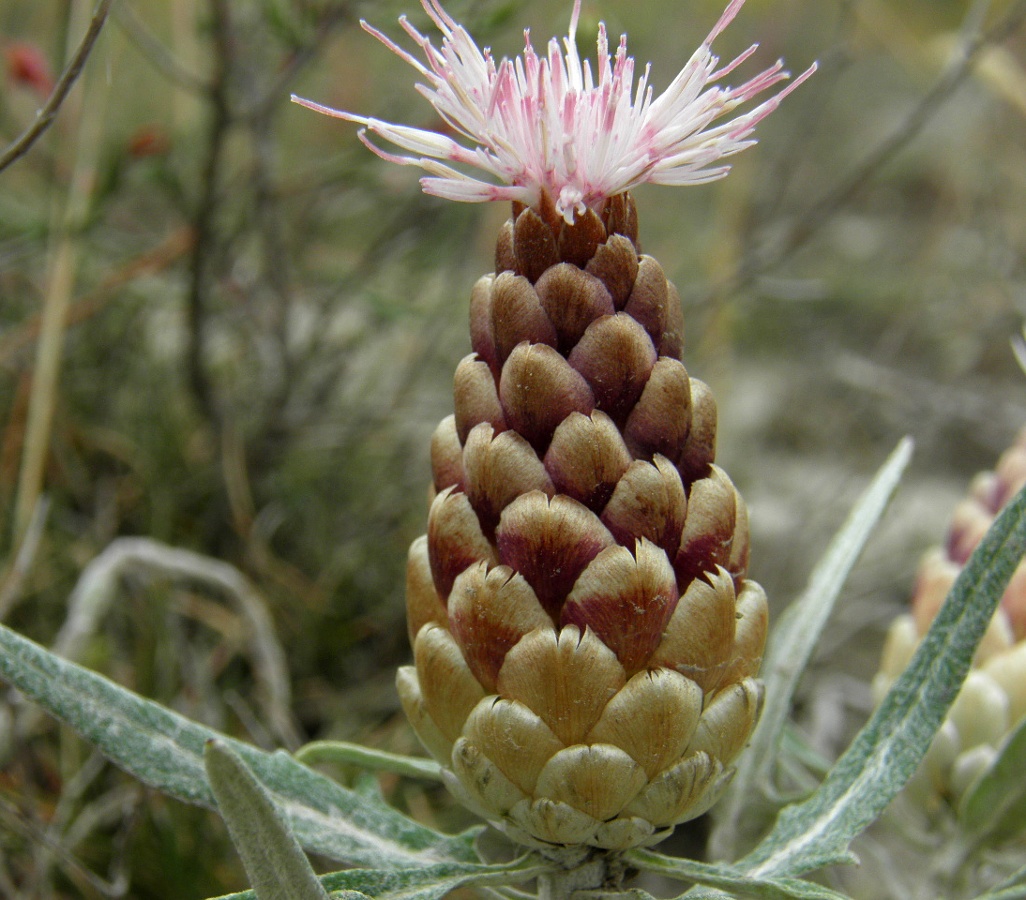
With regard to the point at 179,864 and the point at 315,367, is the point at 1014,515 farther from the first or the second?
the point at 315,367

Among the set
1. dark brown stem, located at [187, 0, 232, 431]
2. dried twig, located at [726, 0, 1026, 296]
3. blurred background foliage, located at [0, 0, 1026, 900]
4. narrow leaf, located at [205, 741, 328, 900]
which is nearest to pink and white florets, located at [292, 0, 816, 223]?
narrow leaf, located at [205, 741, 328, 900]

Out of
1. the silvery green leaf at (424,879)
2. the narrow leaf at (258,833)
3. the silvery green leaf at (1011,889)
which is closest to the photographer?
the narrow leaf at (258,833)

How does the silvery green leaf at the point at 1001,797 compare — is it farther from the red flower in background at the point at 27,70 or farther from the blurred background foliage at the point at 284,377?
the red flower in background at the point at 27,70

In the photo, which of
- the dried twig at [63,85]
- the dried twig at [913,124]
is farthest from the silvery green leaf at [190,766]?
→ the dried twig at [913,124]

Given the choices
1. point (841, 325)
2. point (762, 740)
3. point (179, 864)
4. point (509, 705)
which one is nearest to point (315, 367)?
point (179, 864)

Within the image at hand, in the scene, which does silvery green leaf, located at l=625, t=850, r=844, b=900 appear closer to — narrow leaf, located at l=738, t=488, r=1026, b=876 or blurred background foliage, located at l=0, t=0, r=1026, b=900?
narrow leaf, located at l=738, t=488, r=1026, b=876

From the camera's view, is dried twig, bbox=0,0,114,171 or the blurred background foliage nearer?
dried twig, bbox=0,0,114,171
